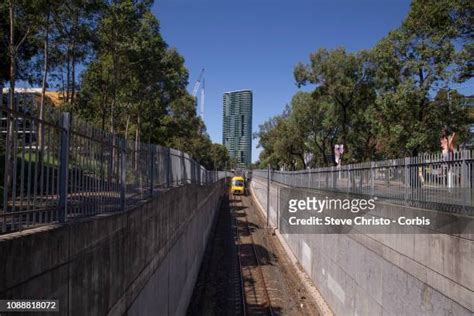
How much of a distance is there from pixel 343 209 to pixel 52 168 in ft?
41.0

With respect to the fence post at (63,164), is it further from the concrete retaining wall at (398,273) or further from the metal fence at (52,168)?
the concrete retaining wall at (398,273)

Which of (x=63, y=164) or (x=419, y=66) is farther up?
(x=419, y=66)

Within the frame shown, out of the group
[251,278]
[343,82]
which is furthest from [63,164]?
[343,82]

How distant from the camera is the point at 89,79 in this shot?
2817 centimetres

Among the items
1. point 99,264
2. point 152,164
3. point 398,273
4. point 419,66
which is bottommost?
point 398,273

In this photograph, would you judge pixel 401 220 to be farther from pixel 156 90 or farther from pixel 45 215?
pixel 156 90

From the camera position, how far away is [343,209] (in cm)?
1574

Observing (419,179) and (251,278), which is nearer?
(419,179)

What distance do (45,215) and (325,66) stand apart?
1242 inches

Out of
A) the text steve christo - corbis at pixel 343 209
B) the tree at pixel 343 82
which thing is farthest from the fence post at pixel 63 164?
the tree at pixel 343 82

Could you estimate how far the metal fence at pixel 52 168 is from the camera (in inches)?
155

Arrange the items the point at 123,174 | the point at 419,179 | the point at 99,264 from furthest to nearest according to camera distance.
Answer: the point at 419,179
the point at 123,174
the point at 99,264

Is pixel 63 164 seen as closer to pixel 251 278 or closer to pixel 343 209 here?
pixel 343 209

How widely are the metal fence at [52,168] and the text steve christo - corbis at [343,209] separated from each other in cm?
597
